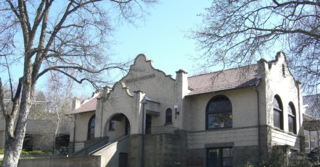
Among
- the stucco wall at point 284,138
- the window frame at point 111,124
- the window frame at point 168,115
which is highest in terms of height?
the window frame at point 168,115

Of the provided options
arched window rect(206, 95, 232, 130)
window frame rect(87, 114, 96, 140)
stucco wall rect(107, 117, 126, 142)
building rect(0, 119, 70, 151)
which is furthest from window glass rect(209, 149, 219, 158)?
building rect(0, 119, 70, 151)

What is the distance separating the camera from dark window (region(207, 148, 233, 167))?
25.0 metres

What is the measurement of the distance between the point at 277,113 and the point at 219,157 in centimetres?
551

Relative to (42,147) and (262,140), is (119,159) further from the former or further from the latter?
(42,147)

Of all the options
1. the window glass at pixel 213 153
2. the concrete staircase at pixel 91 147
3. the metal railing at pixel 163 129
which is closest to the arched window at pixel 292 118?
the window glass at pixel 213 153

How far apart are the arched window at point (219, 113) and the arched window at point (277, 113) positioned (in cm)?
323

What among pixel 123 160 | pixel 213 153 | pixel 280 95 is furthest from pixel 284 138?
pixel 123 160

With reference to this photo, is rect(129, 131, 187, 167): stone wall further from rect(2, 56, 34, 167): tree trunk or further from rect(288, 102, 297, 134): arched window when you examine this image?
rect(2, 56, 34, 167): tree trunk

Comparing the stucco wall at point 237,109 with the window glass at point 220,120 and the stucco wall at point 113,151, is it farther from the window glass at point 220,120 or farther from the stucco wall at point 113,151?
the stucco wall at point 113,151

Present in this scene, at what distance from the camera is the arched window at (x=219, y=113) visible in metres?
26.0

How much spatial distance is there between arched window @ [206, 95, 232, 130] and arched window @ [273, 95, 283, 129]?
10.6 ft

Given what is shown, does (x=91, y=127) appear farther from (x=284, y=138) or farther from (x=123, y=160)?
(x=284, y=138)

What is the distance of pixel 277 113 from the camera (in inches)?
1019

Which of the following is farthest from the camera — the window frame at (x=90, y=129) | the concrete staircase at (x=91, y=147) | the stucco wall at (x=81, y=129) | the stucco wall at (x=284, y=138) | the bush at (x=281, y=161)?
the stucco wall at (x=81, y=129)
